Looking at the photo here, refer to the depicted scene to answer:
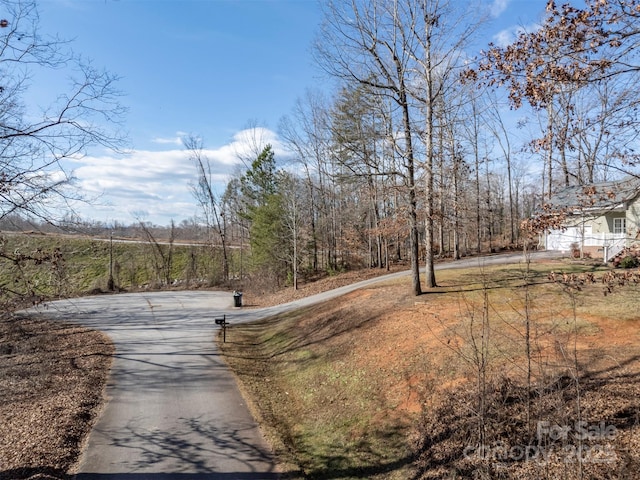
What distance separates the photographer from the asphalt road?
6246mm

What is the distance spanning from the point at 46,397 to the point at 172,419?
339 cm

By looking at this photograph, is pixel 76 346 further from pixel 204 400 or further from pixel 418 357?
pixel 418 357

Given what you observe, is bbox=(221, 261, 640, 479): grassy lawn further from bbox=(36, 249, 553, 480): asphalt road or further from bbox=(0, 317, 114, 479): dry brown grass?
bbox=(0, 317, 114, 479): dry brown grass

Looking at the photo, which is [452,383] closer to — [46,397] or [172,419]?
[172,419]

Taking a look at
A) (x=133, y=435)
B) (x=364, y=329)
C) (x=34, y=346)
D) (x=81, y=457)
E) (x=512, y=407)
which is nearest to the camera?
(x=512, y=407)

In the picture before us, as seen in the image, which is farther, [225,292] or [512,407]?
[225,292]

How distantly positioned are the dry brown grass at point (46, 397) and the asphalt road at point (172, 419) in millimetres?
368

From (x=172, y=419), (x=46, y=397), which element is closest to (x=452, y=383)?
(x=172, y=419)

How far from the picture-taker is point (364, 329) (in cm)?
1145

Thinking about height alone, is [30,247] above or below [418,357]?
above

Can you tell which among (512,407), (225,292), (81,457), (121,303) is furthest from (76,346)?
(225,292)

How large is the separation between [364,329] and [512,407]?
595 centimetres

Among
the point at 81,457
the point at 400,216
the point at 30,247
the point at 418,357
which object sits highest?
the point at 400,216

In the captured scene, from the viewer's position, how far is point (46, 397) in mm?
8945
